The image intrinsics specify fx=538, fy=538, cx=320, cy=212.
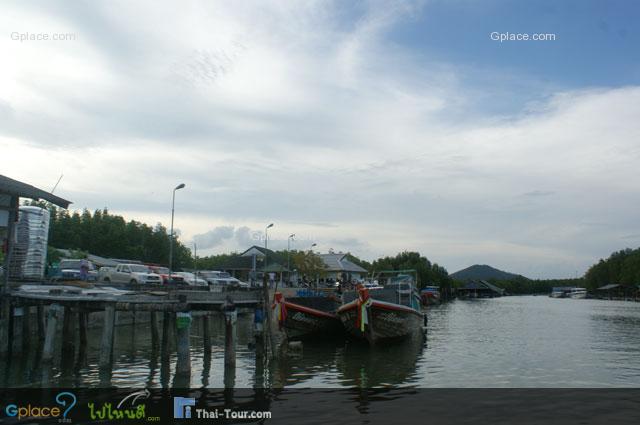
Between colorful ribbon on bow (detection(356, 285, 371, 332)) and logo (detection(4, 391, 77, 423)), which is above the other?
colorful ribbon on bow (detection(356, 285, 371, 332))

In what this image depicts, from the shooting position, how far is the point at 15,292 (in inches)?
868

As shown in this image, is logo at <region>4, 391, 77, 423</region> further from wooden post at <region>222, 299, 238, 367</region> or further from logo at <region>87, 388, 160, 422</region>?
wooden post at <region>222, 299, 238, 367</region>

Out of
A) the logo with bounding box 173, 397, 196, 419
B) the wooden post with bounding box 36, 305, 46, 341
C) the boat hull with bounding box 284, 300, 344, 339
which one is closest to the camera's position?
the logo with bounding box 173, 397, 196, 419

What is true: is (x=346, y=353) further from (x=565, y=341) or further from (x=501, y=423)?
(x=565, y=341)

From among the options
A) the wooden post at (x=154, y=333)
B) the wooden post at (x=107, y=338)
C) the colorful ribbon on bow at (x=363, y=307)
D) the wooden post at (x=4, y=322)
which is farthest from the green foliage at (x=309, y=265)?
the wooden post at (x=107, y=338)

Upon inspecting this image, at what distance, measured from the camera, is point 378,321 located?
29203 millimetres

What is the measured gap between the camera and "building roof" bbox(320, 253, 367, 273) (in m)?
80.7

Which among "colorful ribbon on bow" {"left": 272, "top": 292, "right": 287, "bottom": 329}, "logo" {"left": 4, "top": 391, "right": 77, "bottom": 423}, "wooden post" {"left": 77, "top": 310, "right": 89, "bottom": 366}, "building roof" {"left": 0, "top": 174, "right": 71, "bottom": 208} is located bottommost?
"logo" {"left": 4, "top": 391, "right": 77, "bottom": 423}

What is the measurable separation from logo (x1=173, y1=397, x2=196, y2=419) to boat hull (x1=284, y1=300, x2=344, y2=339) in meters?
14.8

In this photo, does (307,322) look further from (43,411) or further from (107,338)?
(43,411)

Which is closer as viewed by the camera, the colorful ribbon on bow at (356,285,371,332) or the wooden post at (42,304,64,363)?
the wooden post at (42,304,64,363)

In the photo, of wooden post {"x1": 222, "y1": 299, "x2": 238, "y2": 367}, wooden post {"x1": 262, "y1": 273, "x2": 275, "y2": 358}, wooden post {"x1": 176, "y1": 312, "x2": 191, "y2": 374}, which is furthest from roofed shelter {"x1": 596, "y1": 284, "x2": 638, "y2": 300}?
wooden post {"x1": 176, "y1": 312, "x2": 191, "y2": 374}

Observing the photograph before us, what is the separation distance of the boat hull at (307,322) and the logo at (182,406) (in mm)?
14773

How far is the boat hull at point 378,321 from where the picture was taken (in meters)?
29.0
